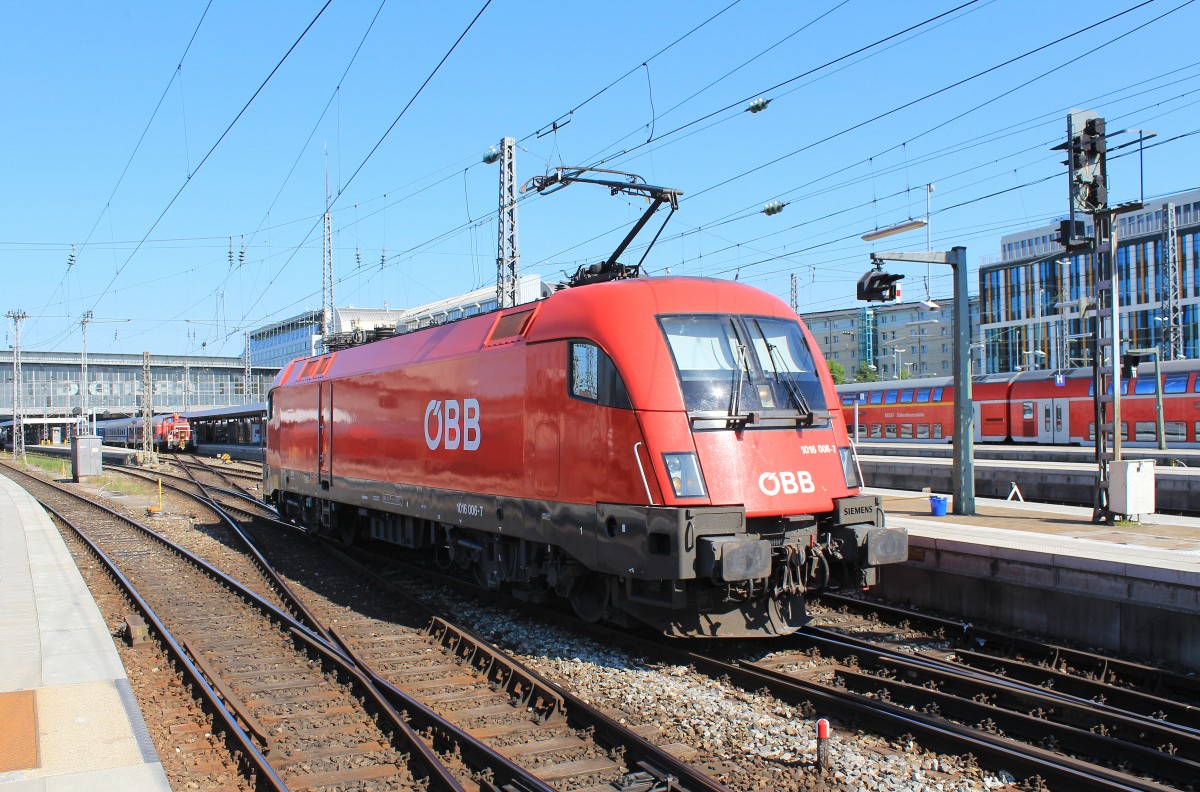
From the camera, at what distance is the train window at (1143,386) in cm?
2958

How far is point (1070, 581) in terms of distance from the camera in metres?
9.72

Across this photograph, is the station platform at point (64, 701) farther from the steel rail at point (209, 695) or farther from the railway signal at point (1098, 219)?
the railway signal at point (1098, 219)

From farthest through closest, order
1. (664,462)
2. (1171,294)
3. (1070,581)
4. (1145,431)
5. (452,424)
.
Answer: (1171,294)
(1145,431)
(452,424)
(1070,581)
(664,462)

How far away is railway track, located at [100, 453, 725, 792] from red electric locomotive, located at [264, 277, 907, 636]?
122 centimetres

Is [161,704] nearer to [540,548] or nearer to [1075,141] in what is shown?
[540,548]

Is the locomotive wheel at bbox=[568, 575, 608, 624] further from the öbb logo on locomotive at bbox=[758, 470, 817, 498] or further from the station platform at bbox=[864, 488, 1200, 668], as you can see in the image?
the station platform at bbox=[864, 488, 1200, 668]

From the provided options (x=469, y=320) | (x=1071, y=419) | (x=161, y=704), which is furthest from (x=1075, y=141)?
(x=1071, y=419)

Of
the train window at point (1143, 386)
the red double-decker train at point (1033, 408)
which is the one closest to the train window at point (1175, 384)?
the red double-decker train at point (1033, 408)

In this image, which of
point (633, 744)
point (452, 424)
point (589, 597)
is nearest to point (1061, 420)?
point (452, 424)

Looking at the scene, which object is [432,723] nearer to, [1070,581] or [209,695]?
[209,695]

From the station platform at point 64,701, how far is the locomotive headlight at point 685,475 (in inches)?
180

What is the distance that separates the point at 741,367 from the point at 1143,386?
86.6 feet

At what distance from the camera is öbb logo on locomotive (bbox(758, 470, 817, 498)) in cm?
859

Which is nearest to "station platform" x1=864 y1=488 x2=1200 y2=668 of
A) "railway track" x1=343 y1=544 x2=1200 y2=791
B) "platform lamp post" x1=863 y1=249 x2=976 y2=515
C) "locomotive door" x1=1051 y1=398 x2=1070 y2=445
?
"platform lamp post" x1=863 y1=249 x2=976 y2=515
